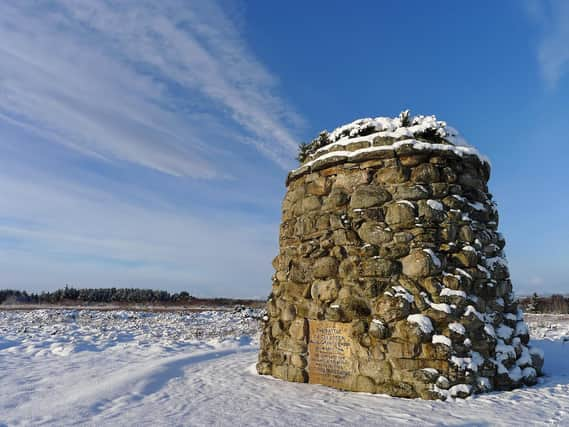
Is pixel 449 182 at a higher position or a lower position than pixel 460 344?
higher


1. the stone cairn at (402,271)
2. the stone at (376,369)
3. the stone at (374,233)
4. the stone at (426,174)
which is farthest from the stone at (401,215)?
the stone at (376,369)

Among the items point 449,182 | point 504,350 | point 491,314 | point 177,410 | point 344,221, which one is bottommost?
point 177,410

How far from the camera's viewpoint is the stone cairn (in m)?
4.75

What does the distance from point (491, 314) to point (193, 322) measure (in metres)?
11.7

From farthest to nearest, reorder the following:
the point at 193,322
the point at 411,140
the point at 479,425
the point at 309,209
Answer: the point at 193,322 < the point at 309,209 < the point at 411,140 < the point at 479,425

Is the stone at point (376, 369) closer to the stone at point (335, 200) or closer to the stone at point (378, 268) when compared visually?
the stone at point (378, 268)

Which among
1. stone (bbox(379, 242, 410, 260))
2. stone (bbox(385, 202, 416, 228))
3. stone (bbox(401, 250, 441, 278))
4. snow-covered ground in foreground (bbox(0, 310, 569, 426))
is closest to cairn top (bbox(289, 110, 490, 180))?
stone (bbox(385, 202, 416, 228))

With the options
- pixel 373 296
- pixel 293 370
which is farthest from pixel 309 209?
pixel 293 370

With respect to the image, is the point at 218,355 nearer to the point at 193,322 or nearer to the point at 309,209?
the point at 309,209

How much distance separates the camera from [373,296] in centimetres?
507

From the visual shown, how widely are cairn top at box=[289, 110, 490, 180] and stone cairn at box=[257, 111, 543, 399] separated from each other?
2 cm

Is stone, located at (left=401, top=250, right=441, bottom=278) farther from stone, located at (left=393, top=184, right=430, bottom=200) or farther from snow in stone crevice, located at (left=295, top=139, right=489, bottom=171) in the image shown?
snow in stone crevice, located at (left=295, top=139, right=489, bottom=171)

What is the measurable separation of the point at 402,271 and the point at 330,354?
1.38m

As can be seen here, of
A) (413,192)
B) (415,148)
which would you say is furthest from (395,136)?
(413,192)
